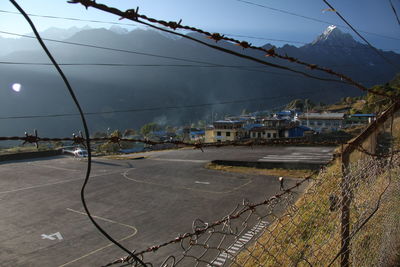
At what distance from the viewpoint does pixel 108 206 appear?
52.6ft

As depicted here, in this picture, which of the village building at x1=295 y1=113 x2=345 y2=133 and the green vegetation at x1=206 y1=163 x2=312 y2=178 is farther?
the village building at x1=295 y1=113 x2=345 y2=133

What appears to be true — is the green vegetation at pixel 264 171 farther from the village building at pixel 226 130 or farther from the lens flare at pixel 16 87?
the lens flare at pixel 16 87

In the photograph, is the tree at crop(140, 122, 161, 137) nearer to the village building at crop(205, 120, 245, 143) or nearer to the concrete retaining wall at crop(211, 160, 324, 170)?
the village building at crop(205, 120, 245, 143)

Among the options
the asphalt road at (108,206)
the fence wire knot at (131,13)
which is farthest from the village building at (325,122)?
the fence wire knot at (131,13)

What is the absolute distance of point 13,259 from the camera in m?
9.98

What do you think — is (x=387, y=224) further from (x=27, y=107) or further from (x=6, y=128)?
(x=27, y=107)

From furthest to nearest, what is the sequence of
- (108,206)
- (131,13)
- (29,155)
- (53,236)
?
(29,155) → (108,206) → (53,236) → (131,13)

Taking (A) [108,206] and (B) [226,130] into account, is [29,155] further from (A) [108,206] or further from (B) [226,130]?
(B) [226,130]

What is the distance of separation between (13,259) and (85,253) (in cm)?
244

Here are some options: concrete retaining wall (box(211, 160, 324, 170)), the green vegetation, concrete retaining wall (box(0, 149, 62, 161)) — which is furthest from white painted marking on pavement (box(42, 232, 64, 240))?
concrete retaining wall (box(0, 149, 62, 161))

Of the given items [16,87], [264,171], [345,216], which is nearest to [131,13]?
[345,216]

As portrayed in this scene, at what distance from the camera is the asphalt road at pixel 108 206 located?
10.7 meters

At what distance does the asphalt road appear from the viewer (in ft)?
35.1

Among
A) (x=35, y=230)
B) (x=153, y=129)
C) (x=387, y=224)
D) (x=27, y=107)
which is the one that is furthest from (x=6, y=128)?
(x=387, y=224)
